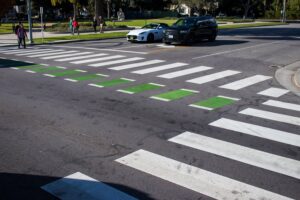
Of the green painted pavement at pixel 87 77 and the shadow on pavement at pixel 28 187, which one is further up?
the green painted pavement at pixel 87 77

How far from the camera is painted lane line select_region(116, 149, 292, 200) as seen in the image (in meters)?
5.50

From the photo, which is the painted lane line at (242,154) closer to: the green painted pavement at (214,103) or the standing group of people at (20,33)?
the green painted pavement at (214,103)

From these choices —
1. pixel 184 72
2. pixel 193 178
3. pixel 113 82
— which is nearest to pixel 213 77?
pixel 184 72

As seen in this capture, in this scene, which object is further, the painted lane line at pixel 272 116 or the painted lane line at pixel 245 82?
the painted lane line at pixel 245 82

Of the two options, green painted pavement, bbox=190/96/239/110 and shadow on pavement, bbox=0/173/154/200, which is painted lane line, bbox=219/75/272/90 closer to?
green painted pavement, bbox=190/96/239/110

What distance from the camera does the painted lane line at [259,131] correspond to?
786cm

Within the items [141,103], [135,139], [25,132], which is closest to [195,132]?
[135,139]

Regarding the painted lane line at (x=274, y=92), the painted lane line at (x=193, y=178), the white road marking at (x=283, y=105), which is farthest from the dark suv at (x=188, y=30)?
the painted lane line at (x=193, y=178)

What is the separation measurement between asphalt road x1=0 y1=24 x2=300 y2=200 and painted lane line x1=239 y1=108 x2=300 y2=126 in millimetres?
26

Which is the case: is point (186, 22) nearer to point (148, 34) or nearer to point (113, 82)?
point (148, 34)

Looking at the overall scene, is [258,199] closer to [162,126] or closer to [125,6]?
[162,126]

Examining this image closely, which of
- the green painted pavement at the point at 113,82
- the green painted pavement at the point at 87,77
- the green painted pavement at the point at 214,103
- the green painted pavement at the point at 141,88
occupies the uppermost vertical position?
the green painted pavement at the point at 87,77

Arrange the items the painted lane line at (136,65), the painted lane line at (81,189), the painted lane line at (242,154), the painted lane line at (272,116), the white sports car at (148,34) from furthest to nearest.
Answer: the white sports car at (148,34) < the painted lane line at (136,65) < the painted lane line at (272,116) < the painted lane line at (242,154) < the painted lane line at (81,189)

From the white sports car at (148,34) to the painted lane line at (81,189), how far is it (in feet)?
70.8
